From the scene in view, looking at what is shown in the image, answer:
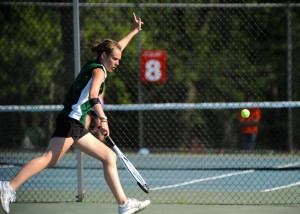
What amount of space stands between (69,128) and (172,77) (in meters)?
9.07

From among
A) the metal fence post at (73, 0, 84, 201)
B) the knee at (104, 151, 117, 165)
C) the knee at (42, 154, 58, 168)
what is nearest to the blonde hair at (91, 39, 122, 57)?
the knee at (104, 151, 117, 165)

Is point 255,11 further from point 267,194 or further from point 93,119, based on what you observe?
point 267,194

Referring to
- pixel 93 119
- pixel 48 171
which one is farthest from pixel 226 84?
pixel 48 171

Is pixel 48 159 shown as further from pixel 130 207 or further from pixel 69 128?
pixel 130 207

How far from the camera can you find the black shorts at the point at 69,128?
7.52 metres

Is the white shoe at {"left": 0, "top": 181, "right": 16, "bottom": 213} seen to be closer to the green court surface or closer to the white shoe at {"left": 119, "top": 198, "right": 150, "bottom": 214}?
the green court surface

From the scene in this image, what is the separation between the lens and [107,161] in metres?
7.50

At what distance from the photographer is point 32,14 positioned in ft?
54.9

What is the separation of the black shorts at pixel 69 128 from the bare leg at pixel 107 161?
0.06m

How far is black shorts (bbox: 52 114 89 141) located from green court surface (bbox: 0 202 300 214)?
1.15m

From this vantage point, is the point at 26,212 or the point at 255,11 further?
the point at 255,11

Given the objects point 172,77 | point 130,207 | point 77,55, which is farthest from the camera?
point 172,77

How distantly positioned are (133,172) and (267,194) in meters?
2.72

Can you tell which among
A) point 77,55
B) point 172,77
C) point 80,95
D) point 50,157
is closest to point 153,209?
point 50,157
